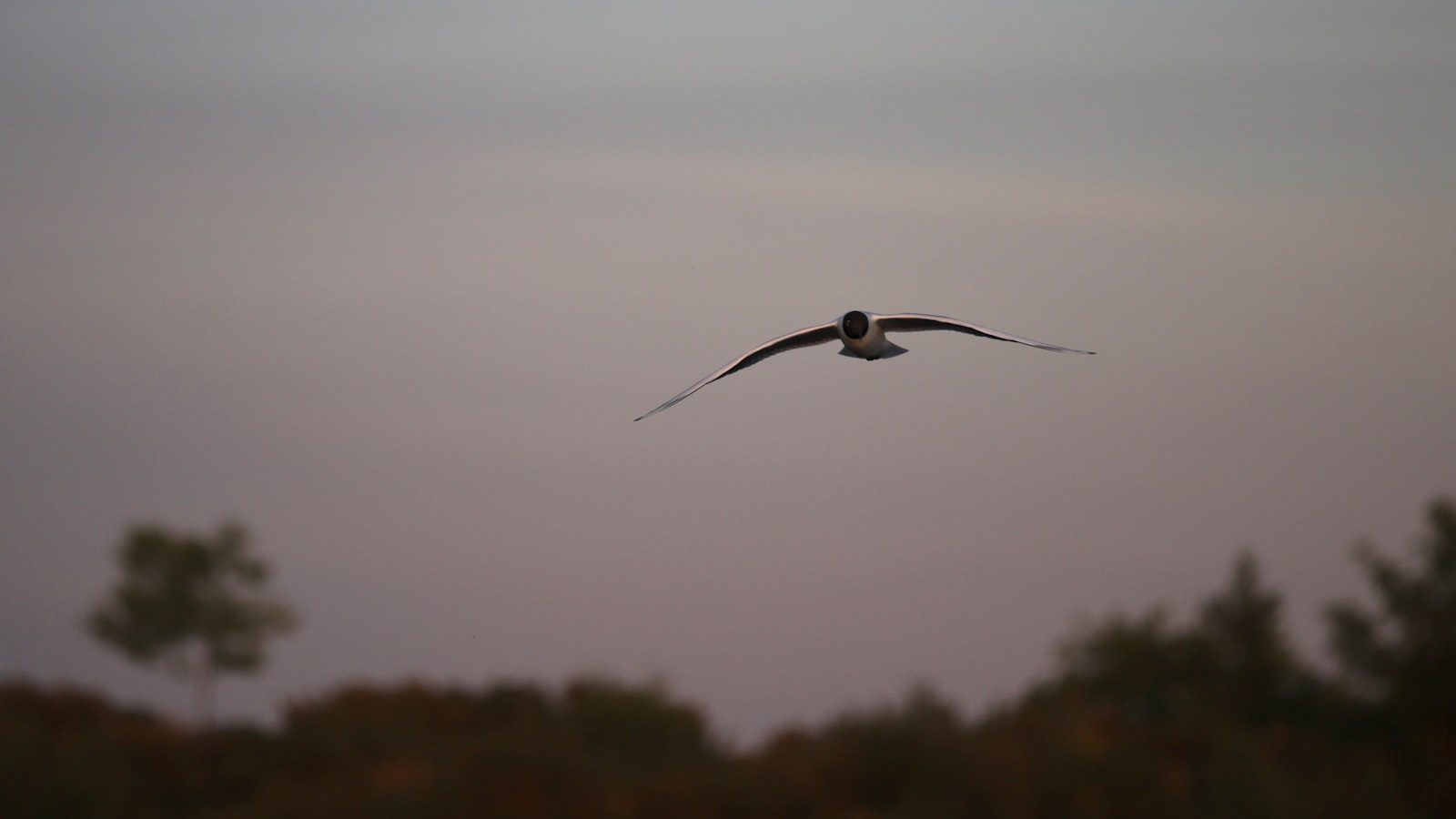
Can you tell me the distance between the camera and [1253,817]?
15641mm

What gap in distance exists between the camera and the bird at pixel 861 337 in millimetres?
21833

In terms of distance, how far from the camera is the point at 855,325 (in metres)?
21.8

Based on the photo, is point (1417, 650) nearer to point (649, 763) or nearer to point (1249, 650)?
point (1249, 650)

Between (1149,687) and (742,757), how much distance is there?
1435cm

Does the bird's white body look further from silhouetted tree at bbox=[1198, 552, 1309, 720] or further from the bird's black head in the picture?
silhouetted tree at bbox=[1198, 552, 1309, 720]

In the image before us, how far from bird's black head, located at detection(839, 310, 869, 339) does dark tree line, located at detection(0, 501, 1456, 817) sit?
16.9ft

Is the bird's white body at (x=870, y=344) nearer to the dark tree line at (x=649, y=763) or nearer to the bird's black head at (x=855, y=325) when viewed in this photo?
the bird's black head at (x=855, y=325)

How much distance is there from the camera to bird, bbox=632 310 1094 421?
21.8 meters

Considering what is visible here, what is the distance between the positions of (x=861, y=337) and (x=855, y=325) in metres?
0.17

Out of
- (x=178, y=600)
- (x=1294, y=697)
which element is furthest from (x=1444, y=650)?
(x=178, y=600)

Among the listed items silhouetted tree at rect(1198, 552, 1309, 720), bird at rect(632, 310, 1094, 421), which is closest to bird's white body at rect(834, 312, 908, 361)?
bird at rect(632, 310, 1094, 421)

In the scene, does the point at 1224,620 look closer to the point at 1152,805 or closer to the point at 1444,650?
the point at 1444,650

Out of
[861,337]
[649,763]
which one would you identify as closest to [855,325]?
[861,337]

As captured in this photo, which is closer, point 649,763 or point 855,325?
point 649,763
